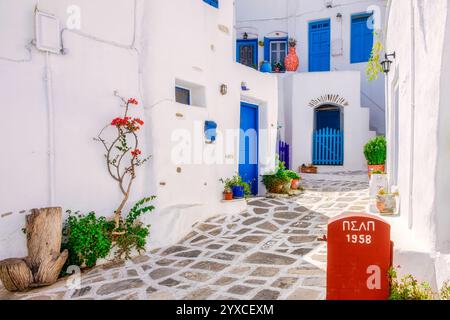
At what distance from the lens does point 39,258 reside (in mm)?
4520

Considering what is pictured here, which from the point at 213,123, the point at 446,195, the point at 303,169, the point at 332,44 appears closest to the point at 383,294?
the point at 446,195

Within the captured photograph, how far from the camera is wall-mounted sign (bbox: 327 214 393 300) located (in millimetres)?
3207

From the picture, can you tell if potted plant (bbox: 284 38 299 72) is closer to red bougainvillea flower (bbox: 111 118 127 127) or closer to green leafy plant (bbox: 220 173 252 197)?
green leafy plant (bbox: 220 173 252 197)

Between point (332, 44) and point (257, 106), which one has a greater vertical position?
point (332, 44)

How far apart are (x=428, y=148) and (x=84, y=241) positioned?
185 inches

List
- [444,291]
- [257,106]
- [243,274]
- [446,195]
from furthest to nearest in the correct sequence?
[257,106]
[243,274]
[446,195]
[444,291]

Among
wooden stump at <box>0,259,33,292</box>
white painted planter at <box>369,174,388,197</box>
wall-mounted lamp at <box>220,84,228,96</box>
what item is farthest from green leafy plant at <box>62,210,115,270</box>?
white painted planter at <box>369,174,388,197</box>

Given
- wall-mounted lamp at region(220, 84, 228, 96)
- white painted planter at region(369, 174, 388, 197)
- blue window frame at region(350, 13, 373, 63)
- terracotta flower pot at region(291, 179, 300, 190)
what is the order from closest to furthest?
wall-mounted lamp at region(220, 84, 228, 96) < white painted planter at region(369, 174, 388, 197) < terracotta flower pot at region(291, 179, 300, 190) < blue window frame at region(350, 13, 373, 63)

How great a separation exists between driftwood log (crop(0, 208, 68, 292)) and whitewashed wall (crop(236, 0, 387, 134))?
13.6 meters

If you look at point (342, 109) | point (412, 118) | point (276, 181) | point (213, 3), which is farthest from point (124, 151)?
point (342, 109)

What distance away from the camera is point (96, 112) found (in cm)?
555

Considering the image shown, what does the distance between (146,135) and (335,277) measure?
164 inches

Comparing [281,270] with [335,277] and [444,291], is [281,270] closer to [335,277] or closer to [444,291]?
[335,277]

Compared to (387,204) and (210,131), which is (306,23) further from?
(387,204)
